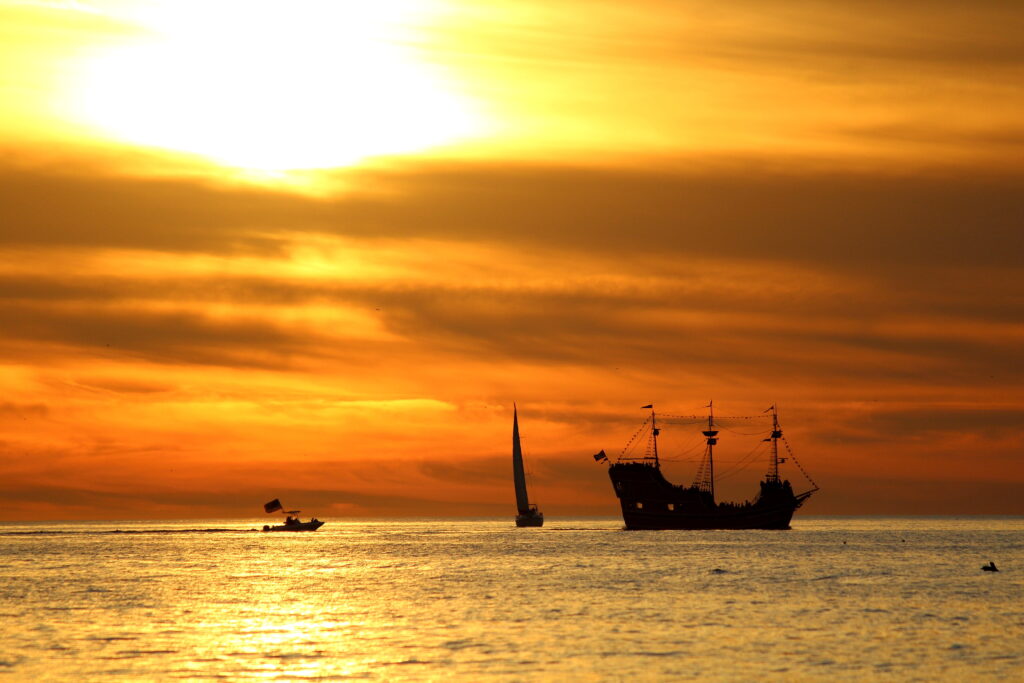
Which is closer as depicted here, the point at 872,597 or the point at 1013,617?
the point at 1013,617

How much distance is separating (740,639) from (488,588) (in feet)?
124

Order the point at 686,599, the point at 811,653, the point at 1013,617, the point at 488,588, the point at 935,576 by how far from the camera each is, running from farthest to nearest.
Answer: the point at 935,576 < the point at 488,588 < the point at 686,599 < the point at 1013,617 < the point at 811,653

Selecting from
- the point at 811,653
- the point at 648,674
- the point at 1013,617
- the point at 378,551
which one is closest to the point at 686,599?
the point at 1013,617

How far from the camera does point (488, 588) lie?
3952 inches

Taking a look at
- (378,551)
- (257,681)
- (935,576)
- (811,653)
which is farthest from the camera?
(378,551)

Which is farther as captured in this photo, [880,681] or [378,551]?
Answer: [378,551]

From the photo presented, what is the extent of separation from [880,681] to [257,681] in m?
24.9

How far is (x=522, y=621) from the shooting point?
2945 inches

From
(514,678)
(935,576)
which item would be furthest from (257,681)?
(935,576)

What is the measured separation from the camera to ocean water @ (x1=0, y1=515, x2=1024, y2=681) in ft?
183

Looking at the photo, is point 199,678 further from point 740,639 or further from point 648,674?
point 740,639

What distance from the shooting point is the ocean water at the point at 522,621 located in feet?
183

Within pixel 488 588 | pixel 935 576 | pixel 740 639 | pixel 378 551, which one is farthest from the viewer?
pixel 378 551

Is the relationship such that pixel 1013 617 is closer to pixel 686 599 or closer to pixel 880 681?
pixel 686 599
